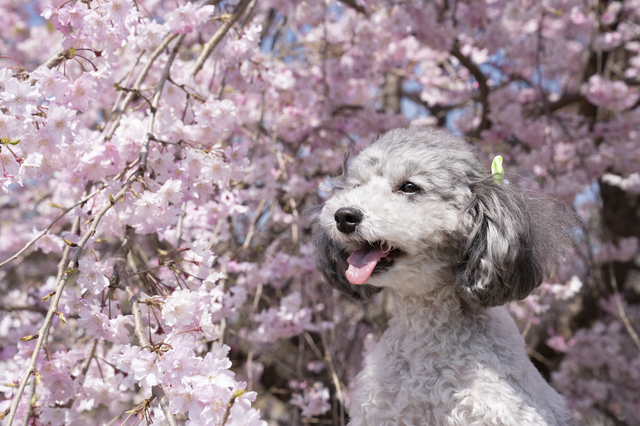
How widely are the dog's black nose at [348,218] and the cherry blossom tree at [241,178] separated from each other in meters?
0.47

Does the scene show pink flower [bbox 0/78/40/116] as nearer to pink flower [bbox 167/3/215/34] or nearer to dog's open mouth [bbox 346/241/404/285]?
pink flower [bbox 167/3/215/34]

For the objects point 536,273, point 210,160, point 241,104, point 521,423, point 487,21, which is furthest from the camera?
point 487,21

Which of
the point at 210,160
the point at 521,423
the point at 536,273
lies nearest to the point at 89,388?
the point at 210,160

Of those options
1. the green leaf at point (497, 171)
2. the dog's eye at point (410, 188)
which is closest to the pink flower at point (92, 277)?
the dog's eye at point (410, 188)

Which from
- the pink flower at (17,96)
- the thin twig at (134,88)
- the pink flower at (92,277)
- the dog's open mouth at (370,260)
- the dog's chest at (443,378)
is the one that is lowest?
the dog's chest at (443,378)

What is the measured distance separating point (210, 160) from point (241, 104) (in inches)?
70.0

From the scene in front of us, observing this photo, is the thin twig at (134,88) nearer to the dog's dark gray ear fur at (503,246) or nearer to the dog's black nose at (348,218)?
the dog's black nose at (348,218)

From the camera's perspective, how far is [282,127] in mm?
3385

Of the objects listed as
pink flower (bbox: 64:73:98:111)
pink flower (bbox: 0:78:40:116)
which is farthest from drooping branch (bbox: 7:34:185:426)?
pink flower (bbox: 0:78:40:116)

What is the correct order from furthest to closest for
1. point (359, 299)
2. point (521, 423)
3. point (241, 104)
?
point (241, 104), point (359, 299), point (521, 423)

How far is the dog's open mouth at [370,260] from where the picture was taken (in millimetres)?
1328

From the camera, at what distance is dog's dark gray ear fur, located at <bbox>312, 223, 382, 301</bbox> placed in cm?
160

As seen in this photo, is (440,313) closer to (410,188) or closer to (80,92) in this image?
(410,188)

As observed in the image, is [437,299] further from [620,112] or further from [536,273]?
[620,112]
